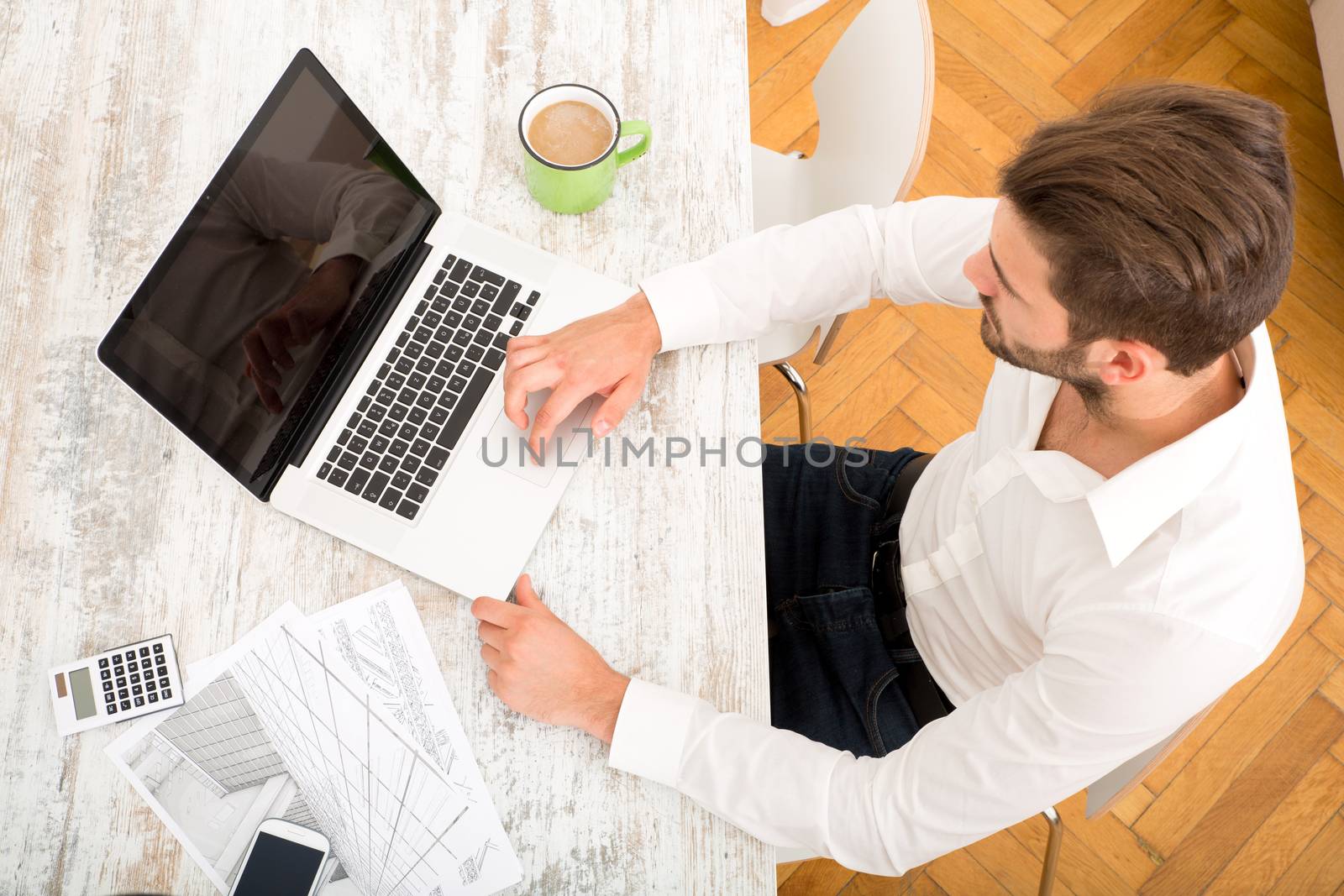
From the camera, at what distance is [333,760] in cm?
85

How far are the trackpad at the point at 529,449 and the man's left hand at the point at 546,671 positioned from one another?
136 mm

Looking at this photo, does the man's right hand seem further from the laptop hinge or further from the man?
the laptop hinge

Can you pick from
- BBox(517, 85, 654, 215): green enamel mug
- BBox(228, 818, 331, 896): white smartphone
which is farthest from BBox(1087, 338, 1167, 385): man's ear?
BBox(228, 818, 331, 896): white smartphone

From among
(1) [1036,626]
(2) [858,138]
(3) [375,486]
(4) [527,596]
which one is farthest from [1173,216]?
(3) [375,486]

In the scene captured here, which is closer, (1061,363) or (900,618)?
(1061,363)

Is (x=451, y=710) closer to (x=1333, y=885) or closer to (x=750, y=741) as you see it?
(x=750, y=741)

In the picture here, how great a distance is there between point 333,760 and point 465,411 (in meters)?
0.36

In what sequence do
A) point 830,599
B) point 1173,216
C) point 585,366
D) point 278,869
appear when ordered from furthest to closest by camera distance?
point 830,599 < point 585,366 < point 278,869 < point 1173,216

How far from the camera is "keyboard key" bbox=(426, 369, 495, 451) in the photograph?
A: 91 centimetres

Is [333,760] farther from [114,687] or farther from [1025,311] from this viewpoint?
[1025,311]

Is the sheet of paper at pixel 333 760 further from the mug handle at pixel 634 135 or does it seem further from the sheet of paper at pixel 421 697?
the mug handle at pixel 634 135

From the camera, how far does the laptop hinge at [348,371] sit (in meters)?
0.90

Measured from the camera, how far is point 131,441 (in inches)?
36.0

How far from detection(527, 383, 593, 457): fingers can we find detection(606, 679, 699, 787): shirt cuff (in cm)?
27
